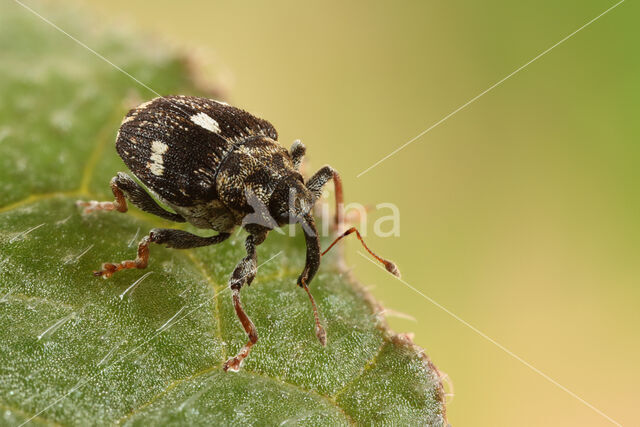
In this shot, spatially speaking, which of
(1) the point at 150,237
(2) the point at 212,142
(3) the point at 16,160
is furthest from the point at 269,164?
(3) the point at 16,160

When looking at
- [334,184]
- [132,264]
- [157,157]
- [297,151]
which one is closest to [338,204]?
[334,184]

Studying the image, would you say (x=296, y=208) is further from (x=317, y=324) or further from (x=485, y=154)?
(x=485, y=154)

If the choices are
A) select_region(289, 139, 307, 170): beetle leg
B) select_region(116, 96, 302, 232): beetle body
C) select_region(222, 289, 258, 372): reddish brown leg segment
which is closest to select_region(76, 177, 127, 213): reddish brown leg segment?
select_region(116, 96, 302, 232): beetle body

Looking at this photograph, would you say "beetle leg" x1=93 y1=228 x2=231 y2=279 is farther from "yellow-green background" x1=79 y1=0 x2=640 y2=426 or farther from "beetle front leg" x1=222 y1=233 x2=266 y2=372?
"yellow-green background" x1=79 y1=0 x2=640 y2=426

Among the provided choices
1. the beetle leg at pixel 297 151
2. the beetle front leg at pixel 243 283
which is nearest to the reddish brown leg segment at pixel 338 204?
the beetle leg at pixel 297 151

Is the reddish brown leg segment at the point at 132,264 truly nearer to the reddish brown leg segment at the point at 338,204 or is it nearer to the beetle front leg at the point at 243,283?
the beetle front leg at the point at 243,283

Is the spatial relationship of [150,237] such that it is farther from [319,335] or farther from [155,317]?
[319,335]
